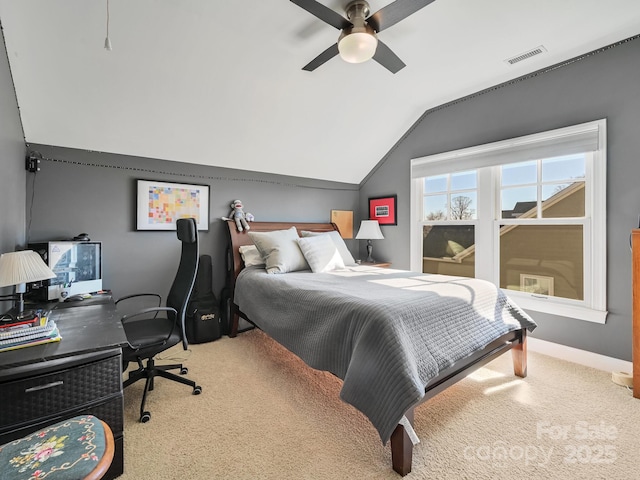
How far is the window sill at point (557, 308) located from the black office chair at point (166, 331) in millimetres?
3119

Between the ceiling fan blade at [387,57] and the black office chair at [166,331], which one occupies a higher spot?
the ceiling fan blade at [387,57]

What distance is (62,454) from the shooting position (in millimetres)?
845

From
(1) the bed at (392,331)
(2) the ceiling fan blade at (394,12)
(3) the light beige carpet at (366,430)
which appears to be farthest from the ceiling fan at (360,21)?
(3) the light beige carpet at (366,430)

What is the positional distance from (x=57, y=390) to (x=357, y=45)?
94.0 inches

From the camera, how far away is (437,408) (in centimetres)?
195

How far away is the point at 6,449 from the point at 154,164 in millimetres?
2702

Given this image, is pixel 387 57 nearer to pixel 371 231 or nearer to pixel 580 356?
pixel 371 231

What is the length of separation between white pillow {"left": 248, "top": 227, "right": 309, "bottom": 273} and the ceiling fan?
1838 mm

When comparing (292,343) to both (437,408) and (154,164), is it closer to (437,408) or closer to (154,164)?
(437,408)

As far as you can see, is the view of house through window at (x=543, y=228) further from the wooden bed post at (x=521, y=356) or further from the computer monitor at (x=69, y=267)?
the computer monitor at (x=69, y=267)

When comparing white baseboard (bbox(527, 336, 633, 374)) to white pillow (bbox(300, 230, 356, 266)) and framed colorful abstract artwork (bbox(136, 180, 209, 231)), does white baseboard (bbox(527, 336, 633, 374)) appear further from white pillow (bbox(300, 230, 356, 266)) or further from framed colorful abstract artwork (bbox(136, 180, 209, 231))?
framed colorful abstract artwork (bbox(136, 180, 209, 231))

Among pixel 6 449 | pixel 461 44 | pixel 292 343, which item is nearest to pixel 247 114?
pixel 461 44

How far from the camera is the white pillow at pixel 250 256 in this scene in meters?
3.30

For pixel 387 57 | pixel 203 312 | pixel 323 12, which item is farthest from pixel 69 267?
pixel 387 57
